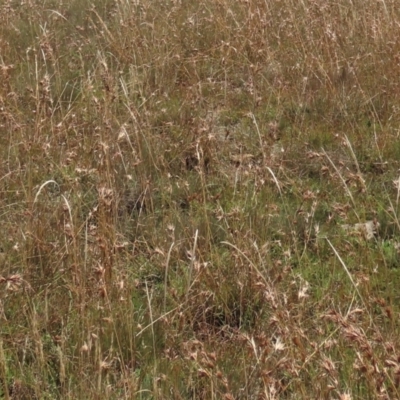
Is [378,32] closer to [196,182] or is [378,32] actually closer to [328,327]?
[196,182]

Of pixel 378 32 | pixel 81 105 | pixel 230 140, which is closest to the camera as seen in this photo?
pixel 230 140

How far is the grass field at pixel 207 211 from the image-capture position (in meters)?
2.25

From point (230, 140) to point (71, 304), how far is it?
5.61 feet

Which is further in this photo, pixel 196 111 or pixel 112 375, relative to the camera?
pixel 196 111

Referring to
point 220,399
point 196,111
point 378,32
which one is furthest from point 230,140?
point 220,399

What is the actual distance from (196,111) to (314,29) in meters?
1.13

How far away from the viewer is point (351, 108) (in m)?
4.33

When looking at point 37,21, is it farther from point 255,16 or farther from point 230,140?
point 230,140

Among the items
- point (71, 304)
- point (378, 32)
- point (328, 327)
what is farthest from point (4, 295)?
point (378, 32)

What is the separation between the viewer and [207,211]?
3.41 metres

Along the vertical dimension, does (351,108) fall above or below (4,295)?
below

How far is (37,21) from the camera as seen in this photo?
587 centimetres

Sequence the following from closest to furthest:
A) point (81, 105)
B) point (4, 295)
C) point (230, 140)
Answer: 1. point (4, 295)
2. point (230, 140)
3. point (81, 105)

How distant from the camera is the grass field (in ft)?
7.39
